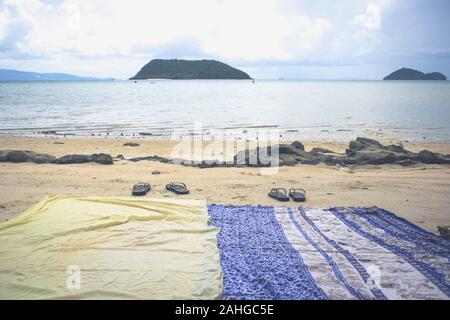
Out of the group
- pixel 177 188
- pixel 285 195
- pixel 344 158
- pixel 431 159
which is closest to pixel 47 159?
pixel 177 188

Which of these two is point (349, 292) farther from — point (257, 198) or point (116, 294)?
point (257, 198)

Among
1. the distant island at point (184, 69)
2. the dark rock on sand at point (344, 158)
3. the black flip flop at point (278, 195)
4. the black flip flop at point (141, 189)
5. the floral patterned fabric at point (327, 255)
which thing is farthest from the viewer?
the distant island at point (184, 69)

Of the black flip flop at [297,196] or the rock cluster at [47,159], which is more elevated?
the rock cluster at [47,159]

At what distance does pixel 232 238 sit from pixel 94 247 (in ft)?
6.01

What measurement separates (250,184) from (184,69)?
6615 inches

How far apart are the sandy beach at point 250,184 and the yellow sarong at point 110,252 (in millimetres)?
1392

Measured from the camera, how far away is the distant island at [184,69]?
17012 centimetres

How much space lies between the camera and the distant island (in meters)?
170

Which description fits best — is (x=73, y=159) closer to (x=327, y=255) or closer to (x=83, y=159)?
(x=83, y=159)

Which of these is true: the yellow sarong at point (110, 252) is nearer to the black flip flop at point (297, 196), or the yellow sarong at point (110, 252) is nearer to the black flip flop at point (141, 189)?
the black flip flop at point (141, 189)

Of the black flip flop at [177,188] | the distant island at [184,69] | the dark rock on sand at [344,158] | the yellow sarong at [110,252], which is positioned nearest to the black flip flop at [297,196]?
the yellow sarong at [110,252]

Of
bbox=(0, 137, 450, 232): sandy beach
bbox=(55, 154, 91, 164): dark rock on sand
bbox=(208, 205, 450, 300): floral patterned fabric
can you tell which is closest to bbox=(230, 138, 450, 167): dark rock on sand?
bbox=(0, 137, 450, 232): sandy beach

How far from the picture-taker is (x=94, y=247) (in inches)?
183
